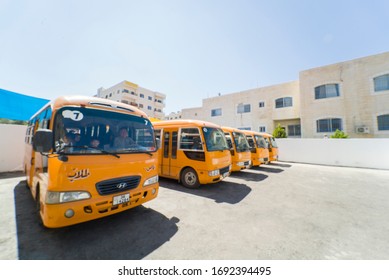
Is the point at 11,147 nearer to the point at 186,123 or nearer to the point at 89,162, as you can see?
the point at 186,123

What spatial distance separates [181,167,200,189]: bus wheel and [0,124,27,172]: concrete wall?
30.6ft

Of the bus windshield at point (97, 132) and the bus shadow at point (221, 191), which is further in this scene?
the bus shadow at point (221, 191)

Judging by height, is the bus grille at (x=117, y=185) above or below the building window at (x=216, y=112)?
below

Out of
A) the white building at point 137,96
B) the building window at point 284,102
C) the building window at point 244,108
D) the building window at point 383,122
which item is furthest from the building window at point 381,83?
the white building at point 137,96

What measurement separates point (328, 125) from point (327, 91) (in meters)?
3.69

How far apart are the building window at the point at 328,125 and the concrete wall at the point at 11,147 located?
24.4 m

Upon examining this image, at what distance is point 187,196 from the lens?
4992 mm

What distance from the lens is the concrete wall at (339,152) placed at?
11320 mm

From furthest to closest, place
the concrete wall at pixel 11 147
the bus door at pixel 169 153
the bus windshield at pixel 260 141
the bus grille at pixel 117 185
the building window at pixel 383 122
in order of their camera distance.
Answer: the building window at pixel 383 122
the bus windshield at pixel 260 141
the concrete wall at pixel 11 147
the bus door at pixel 169 153
the bus grille at pixel 117 185

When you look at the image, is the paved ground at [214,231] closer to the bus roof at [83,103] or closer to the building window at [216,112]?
the bus roof at [83,103]

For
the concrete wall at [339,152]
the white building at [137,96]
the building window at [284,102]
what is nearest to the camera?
the concrete wall at [339,152]

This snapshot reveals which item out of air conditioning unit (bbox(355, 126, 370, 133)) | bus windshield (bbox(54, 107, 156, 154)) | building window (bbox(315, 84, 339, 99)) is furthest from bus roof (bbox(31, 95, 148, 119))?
building window (bbox(315, 84, 339, 99))

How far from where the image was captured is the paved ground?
2.46m
